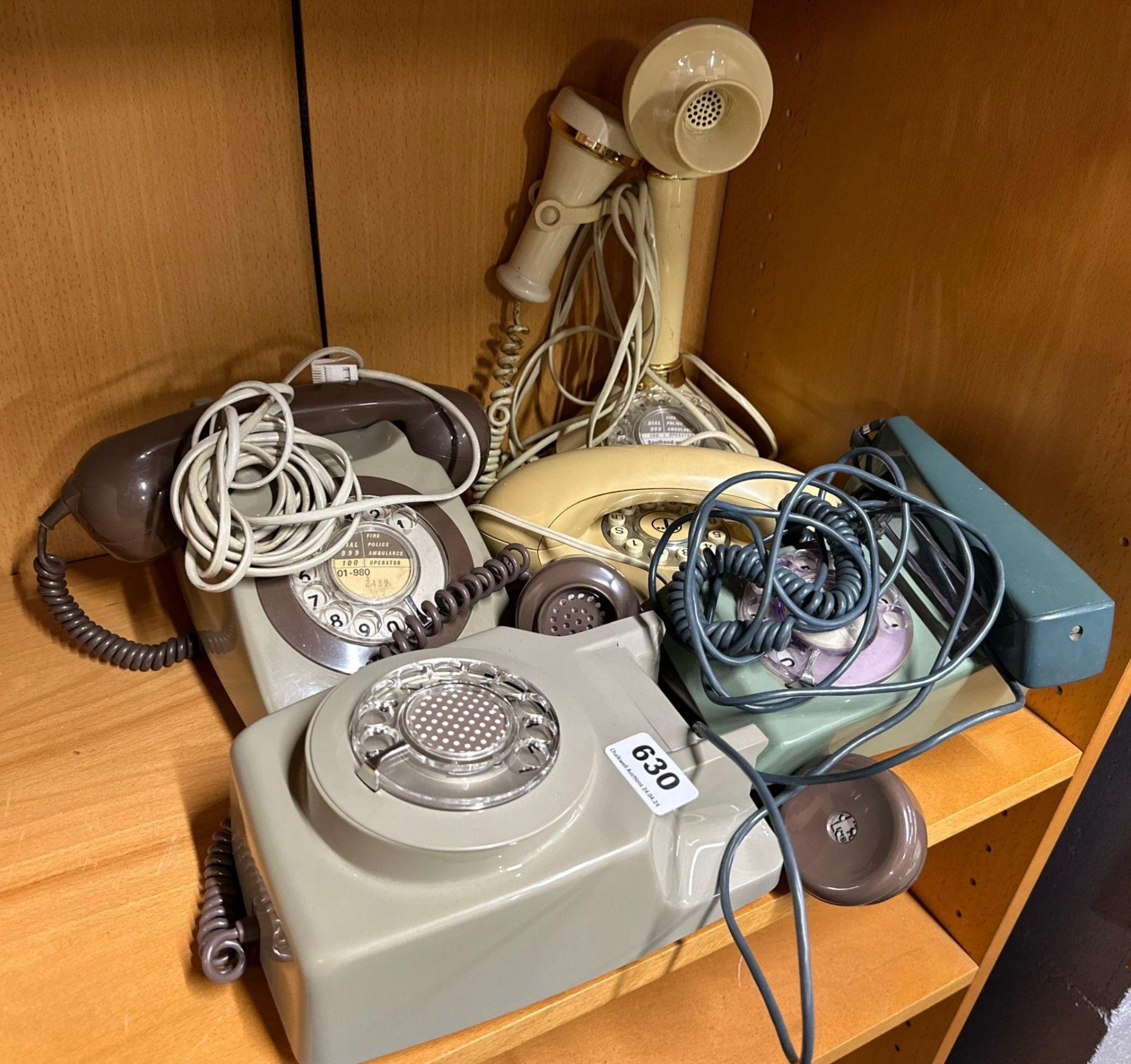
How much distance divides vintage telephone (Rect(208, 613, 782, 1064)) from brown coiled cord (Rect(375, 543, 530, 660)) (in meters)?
0.10

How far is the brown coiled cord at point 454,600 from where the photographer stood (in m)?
0.62

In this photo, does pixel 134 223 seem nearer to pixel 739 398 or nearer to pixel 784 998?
pixel 739 398

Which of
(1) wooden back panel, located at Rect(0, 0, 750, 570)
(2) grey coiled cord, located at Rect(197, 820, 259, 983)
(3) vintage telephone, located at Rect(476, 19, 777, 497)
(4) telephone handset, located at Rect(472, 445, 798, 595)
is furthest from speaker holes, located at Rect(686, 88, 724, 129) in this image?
(2) grey coiled cord, located at Rect(197, 820, 259, 983)

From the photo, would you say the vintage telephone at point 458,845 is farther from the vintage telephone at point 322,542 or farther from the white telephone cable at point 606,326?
the white telephone cable at point 606,326

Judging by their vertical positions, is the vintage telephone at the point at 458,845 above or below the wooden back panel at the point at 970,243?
below

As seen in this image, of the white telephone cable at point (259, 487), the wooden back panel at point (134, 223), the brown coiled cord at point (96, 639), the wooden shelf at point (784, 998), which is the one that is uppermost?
the wooden back panel at point (134, 223)

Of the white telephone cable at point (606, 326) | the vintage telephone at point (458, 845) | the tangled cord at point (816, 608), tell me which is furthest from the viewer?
the white telephone cable at point (606, 326)

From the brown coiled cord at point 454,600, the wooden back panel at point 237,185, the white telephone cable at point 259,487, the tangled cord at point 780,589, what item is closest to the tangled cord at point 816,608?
the tangled cord at point 780,589

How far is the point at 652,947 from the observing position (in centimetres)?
49

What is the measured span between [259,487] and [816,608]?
0.36 metres

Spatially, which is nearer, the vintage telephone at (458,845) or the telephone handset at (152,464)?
the vintage telephone at (458,845)

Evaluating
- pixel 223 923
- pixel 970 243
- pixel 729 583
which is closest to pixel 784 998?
pixel 729 583

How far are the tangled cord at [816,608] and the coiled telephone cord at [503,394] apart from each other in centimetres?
25

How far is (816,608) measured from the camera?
0.55 metres
